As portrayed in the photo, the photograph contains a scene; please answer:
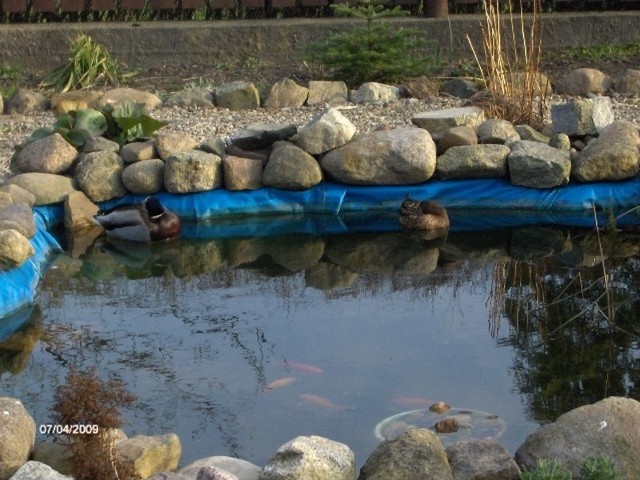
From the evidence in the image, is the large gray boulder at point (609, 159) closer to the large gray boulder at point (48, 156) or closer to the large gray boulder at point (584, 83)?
the large gray boulder at point (584, 83)

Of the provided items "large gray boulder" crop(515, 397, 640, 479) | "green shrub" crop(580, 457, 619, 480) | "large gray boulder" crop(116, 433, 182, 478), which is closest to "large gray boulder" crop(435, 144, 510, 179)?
"large gray boulder" crop(515, 397, 640, 479)

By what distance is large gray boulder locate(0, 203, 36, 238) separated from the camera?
26.7 feet

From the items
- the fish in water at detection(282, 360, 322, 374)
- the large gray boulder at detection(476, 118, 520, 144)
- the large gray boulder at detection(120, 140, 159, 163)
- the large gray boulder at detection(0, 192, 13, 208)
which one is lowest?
the fish in water at detection(282, 360, 322, 374)

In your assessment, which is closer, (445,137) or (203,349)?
(203,349)

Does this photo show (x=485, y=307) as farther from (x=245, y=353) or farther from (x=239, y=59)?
(x=239, y=59)

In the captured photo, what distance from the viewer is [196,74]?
13.4m

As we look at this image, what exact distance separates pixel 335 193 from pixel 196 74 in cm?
411

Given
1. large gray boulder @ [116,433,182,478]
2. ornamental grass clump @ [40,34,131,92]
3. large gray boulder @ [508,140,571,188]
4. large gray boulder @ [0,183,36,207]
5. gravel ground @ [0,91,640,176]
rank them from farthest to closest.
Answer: ornamental grass clump @ [40,34,131,92] → gravel ground @ [0,91,640,176] → large gray boulder @ [508,140,571,188] → large gray boulder @ [0,183,36,207] → large gray boulder @ [116,433,182,478]

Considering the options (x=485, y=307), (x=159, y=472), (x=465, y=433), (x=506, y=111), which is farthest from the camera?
(x=506, y=111)

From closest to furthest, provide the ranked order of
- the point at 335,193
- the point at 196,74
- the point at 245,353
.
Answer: the point at 245,353 < the point at 335,193 < the point at 196,74

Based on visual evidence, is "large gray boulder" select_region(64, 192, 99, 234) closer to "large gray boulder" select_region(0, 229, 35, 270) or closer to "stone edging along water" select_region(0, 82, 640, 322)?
"stone edging along water" select_region(0, 82, 640, 322)

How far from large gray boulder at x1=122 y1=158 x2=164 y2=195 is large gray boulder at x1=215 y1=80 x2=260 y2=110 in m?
2.60

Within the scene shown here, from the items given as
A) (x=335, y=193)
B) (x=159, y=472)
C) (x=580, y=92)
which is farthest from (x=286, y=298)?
(x=580, y=92)

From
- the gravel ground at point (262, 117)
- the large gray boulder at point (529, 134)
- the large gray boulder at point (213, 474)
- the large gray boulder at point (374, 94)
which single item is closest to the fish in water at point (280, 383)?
the large gray boulder at point (213, 474)
